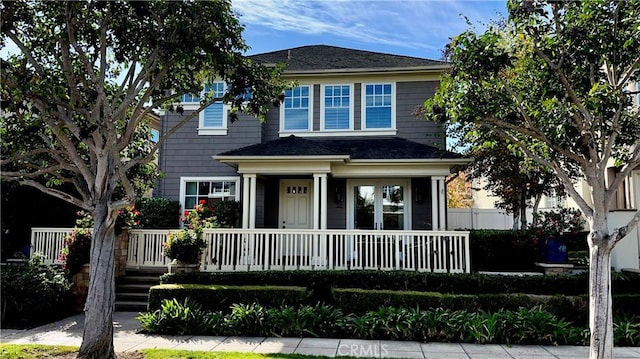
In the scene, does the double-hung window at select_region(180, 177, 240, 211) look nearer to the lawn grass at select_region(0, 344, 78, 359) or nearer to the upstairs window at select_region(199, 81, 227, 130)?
the upstairs window at select_region(199, 81, 227, 130)

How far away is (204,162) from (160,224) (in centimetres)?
232

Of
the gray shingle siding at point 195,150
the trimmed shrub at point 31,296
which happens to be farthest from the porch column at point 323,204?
the trimmed shrub at point 31,296

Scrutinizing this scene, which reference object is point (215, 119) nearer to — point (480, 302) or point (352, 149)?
point (352, 149)

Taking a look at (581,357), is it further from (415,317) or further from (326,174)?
(326,174)

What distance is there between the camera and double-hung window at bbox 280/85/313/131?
13477mm

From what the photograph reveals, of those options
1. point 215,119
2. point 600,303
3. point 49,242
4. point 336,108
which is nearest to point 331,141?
point 336,108

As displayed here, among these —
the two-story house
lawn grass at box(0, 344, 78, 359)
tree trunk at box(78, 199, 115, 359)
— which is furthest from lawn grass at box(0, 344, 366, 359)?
the two-story house

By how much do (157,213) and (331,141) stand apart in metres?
5.74

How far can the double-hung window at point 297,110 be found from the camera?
13477mm

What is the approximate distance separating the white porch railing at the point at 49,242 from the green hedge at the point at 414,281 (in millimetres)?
3769

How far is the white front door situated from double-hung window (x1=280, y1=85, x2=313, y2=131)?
186 cm

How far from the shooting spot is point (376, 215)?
41.6 ft

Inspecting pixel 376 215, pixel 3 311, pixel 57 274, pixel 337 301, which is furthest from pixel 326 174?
pixel 3 311

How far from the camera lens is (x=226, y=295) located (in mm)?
8078
